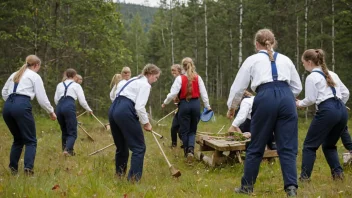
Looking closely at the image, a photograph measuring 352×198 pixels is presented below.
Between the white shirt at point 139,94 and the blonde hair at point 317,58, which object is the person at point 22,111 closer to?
the white shirt at point 139,94

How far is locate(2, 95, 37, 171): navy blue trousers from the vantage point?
5.79m

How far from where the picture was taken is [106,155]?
27.4 ft

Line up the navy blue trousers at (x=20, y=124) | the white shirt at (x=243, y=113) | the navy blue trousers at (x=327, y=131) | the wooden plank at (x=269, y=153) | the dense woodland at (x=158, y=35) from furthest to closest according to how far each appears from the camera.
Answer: the dense woodland at (x=158, y=35) < the wooden plank at (x=269, y=153) < the white shirt at (x=243, y=113) < the navy blue trousers at (x=20, y=124) < the navy blue trousers at (x=327, y=131)

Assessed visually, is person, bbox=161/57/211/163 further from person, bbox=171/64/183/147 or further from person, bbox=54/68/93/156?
person, bbox=54/68/93/156

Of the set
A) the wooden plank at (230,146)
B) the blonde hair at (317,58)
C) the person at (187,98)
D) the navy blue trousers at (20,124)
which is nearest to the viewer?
the blonde hair at (317,58)

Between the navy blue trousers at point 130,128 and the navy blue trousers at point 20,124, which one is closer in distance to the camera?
the navy blue trousers at point 130,128

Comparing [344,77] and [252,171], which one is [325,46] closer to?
[344,77]

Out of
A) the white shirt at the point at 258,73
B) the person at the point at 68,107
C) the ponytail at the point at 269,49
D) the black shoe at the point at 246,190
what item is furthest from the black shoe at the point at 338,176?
the person at the point at 68,107

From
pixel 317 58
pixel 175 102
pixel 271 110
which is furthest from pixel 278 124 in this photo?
pixel 175 102

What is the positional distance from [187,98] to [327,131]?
3.25 m

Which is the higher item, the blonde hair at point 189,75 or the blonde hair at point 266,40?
the blonde hair at point 266,40

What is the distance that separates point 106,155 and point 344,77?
17.0 meters

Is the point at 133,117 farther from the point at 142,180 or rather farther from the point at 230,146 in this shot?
the point at 230,146

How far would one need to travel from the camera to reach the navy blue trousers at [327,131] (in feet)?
16.9
